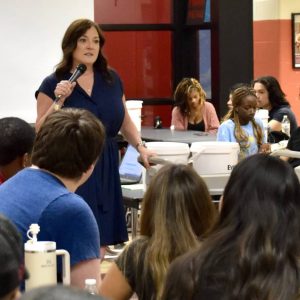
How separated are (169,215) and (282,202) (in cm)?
53

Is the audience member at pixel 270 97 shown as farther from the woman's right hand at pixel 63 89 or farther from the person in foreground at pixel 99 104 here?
the woman's right hand at pixel 63 89

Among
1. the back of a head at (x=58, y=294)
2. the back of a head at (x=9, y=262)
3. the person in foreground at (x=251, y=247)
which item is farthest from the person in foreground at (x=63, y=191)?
the back of a head at (x=58, y=294)

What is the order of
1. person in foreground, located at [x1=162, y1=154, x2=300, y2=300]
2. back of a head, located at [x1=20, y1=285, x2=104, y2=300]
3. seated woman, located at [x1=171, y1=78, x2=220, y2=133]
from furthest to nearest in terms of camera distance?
1. seated woman, located at [x1=171, y1=78, x2=220, y2=133]
2. person in foreground, located at [x1=162, y1=154, x2=300, y2=300]
3. back of a head, located at [x1=20, y1=285, x2=104, y2=300]

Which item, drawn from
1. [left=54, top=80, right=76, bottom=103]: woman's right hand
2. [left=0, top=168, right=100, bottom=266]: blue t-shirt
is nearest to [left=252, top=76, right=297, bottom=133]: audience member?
[left=54, top=80, right=76, bottom=103]: woman's right hand

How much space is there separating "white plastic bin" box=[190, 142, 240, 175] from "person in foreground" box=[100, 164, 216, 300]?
208cm

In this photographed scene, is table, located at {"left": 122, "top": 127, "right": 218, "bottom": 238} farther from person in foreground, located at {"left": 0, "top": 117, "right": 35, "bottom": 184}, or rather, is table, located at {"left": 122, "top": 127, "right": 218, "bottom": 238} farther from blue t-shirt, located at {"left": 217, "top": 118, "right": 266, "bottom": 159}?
person in foreground, located at {"left": 0, "top": 117, "right": 35, "bottom": 184}

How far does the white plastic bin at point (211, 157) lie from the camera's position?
15.5 ft

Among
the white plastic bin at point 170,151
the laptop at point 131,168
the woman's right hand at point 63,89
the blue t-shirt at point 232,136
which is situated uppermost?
the woman's right hand at point 63,89

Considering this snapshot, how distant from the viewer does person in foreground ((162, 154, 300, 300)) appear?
2.10 meters

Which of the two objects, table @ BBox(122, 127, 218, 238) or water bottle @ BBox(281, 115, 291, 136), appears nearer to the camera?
table @ BBox(122, 127, 218, 238)

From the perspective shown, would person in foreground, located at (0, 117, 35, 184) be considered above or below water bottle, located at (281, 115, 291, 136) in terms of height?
above

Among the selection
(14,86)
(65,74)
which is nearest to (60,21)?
(14,86)

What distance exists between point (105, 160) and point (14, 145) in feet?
4.69

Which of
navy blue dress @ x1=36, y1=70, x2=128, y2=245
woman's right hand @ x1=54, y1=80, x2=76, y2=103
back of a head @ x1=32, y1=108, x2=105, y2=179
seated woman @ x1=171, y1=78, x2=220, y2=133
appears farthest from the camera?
seated woman @ x1=171, y1=78, x2=220, y2=133
